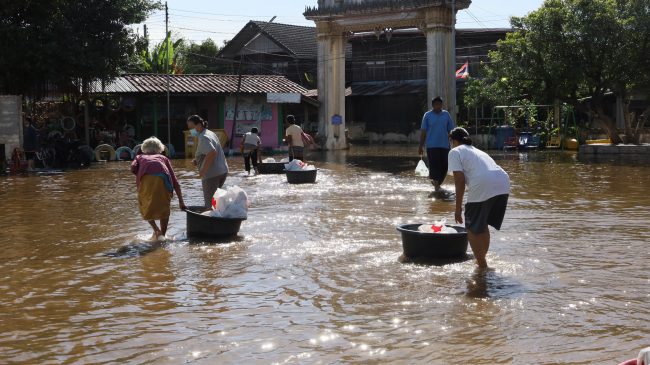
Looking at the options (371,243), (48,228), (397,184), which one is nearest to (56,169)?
(397,184)

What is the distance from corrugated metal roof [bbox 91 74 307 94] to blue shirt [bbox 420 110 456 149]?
56.9ft

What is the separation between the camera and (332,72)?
35.7 m

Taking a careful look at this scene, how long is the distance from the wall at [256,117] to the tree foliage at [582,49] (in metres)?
10.7

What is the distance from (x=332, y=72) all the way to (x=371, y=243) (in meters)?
26.7

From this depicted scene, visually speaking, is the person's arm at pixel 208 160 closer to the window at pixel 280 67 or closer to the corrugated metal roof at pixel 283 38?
the corrugated metal roof at pixel 283 38

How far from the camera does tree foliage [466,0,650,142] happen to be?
27.4 metres

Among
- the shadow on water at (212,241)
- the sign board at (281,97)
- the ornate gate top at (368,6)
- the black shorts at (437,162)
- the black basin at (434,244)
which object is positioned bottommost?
the shadow on water at (212,241)

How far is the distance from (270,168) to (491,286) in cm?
1335

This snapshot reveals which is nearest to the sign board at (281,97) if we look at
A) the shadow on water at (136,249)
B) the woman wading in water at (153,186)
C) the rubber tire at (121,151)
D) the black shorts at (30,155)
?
the rubber tire at (121,151)

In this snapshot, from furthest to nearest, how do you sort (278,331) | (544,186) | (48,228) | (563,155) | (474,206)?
1. (563,155)
2. (544,186)
3. (48,228)
4. (474,206)
5. (278,331)

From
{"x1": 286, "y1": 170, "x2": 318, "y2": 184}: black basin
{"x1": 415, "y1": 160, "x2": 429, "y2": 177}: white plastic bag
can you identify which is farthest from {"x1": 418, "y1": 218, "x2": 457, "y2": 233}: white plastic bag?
{"x1": 415, "y1": 160, "x2": 429, "y2": 177}: white plastic bag

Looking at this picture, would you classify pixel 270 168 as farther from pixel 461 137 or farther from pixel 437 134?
pixel 461 137

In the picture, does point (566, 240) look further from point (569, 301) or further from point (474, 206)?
point (569, 301)

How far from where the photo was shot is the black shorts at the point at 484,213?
25.2 ft
